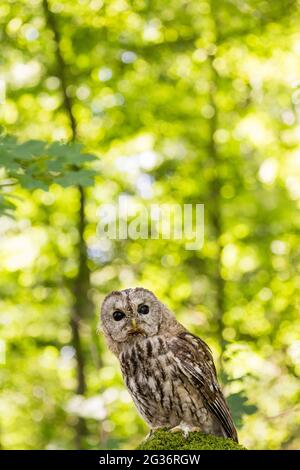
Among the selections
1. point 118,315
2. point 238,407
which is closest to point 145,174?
point 238,407

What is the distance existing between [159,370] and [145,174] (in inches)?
271

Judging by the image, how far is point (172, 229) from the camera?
390 inches

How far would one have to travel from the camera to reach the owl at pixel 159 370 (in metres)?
3.18

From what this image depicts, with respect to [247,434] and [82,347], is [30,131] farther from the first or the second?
[247,434]

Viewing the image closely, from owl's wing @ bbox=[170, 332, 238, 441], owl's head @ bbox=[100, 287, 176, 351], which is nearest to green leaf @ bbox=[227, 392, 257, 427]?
owl's wing @ bbox=[170, 332, 238, 441]

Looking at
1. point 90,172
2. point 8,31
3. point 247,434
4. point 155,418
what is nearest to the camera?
point 155,418

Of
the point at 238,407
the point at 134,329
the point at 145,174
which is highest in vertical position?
the point at 145,174

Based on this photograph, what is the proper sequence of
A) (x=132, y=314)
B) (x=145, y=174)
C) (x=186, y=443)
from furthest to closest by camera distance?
1. (x=145, y=174)
2. (x=132, y=314)
3. (x=186, y=443)

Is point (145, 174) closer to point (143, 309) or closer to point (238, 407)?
point (238, 407)

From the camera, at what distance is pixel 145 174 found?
9.97 m

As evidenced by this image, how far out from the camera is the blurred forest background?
9.02m

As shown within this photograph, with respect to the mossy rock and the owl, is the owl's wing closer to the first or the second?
the owl

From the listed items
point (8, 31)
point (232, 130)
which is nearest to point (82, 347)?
point (232, 130)

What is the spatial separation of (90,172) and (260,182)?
5.78m
